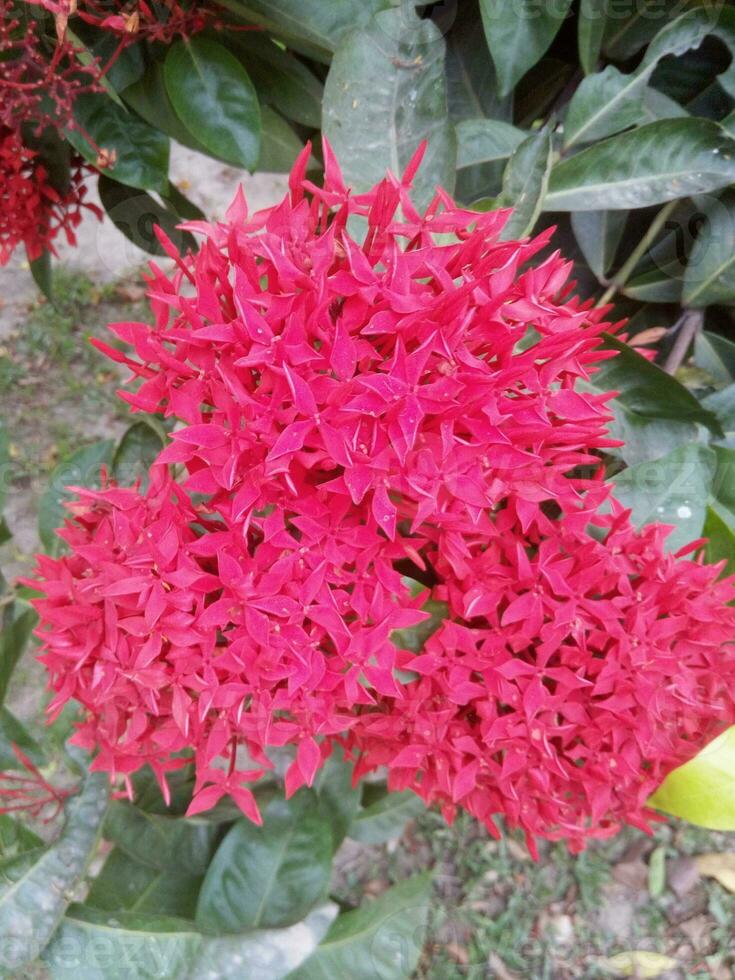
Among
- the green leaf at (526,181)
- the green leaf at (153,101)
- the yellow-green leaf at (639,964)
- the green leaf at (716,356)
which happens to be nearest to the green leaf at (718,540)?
the green leaf at (716,356)

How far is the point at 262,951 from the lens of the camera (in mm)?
1040

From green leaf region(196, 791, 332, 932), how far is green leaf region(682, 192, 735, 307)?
834 millimetres

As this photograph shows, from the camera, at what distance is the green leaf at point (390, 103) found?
759mm

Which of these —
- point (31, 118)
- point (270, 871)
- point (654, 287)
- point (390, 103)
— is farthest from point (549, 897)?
point (31, 118)

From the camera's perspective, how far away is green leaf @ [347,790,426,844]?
140 centimetres

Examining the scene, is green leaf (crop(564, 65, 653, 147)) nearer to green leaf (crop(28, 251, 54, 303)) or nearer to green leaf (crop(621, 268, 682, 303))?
green leaf (crop(621, 268, 682, 303))

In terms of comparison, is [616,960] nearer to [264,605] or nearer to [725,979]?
[725,979]

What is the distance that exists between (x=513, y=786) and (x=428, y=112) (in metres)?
0.64

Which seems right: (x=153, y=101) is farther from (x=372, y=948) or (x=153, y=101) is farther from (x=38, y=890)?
(x=372, y=948)

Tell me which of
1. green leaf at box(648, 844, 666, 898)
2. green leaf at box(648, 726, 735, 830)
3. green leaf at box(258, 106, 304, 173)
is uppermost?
green leaf at box(258, 106, 304, 173)

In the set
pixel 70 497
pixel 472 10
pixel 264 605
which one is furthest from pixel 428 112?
pixel 70 497

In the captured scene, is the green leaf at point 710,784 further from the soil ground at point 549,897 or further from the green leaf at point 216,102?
the soil ground at point 549,897

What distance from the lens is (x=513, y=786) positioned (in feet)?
2.58

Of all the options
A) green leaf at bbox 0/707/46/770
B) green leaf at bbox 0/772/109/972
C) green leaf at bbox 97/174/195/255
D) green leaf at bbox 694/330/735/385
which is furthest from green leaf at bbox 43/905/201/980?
green leaf at bbox 694/330/735/385
